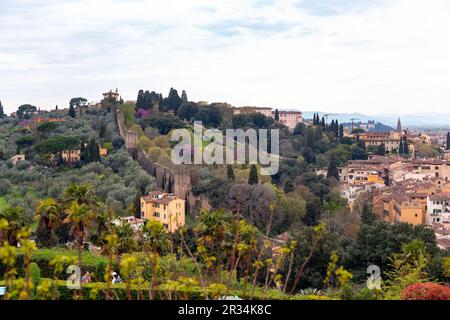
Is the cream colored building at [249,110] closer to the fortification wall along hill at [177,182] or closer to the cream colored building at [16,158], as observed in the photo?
the fortification wall along hill at [177,182]

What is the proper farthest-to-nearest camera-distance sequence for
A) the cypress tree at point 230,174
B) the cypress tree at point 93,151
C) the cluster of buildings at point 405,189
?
the cypress tree at point 93,151 < the cypress tree at point 230,174 < the cluster of buildings at point 405,189

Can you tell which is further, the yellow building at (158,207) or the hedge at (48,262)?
the yellow building at (158,207)

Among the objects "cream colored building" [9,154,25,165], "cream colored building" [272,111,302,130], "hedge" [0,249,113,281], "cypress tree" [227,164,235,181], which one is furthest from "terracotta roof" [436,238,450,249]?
"cream colored building" [272,111,302,130]

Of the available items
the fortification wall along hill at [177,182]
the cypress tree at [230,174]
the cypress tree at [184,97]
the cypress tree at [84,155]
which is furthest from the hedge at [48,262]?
the cypress tree at [184,97]

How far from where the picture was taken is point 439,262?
1330 centimetres

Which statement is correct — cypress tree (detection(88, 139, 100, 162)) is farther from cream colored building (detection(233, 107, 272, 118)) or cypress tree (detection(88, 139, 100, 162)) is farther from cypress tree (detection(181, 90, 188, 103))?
cream colored building (detection(233, 107, 272, 118))

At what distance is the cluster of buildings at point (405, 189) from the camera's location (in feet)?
99.9

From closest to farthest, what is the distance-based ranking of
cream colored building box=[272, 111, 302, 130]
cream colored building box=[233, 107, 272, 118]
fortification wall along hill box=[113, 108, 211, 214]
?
fortification wall along hill box=[113, 108, 211, 214] < cream colored building box=[233, 107, 272, 118] < cream colored building box=[272, 111, 302, 130]

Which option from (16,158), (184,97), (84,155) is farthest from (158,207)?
(184,97)

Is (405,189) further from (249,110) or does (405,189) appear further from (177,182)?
(249,110)

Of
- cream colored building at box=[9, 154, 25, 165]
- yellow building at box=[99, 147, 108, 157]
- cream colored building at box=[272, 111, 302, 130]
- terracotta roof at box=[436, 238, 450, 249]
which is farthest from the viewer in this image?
cream colored building at box=[272, 111, 302, 130]

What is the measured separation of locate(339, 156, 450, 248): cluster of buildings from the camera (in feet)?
99.9

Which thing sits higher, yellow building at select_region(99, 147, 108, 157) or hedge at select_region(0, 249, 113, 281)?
yellow building at select_region(99, 147, 108, 157)

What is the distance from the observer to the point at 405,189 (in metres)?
34.4
